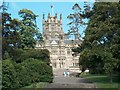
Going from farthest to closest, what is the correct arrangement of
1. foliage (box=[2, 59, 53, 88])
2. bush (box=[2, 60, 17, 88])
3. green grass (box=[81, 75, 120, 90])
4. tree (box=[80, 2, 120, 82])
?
tree (box=[80, 2, 120, 82]) → green grass (box=[81, 75, 120, 90]) → foliage (box=[2, 59, 53, 88]) → bush (box=[2, 60, 17, 88])

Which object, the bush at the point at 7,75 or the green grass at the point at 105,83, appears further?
the green grass at the point at 105,83

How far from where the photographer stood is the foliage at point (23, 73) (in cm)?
1752

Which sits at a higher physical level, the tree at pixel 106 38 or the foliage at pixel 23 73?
the tree at pixel 106 38

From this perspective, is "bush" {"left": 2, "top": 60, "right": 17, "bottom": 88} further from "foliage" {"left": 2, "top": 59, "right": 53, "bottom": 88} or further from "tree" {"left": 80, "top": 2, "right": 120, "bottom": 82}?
"tree" {"left": 80, "top": 2, "right": 120, "bottom": 82}

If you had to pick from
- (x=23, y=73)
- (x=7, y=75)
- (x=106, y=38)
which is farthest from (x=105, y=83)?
(x=7, y=75)

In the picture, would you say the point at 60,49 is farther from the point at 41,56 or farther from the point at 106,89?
the point at 106,89

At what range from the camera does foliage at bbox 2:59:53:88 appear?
17.5 meters

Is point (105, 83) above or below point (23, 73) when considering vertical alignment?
below

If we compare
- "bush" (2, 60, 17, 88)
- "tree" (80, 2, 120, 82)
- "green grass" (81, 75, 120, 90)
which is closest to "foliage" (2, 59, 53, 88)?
"bush" (2, 60, 17, 88)

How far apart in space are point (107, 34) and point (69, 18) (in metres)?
26.5

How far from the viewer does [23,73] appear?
22.6m

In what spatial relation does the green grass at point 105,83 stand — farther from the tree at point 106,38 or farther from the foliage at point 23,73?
the foliage at point 23,73

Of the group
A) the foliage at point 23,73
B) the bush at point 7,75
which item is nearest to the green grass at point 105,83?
the foliage at point 23,73

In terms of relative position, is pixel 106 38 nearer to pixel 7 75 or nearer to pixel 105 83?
pixel 105 83
